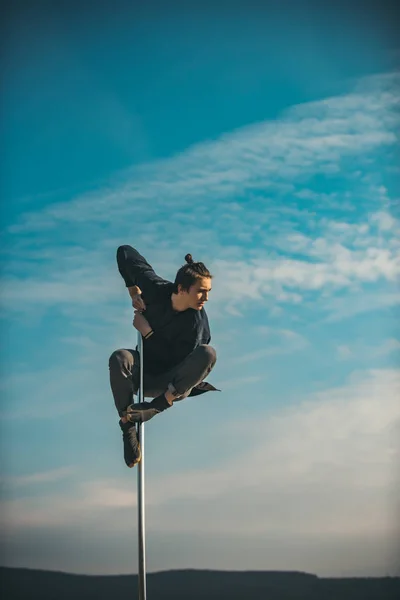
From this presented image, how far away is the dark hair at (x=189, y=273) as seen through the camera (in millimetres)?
7039

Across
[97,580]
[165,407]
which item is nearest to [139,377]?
[165,407]

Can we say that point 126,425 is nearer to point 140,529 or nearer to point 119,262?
point 140,529

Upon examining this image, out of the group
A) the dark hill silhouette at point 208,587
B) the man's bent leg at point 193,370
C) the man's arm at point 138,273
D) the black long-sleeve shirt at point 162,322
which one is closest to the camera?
the man's bent leg at point 193,370

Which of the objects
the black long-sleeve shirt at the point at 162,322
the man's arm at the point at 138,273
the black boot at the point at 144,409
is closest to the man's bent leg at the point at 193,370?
the black boot at the point at 144,409

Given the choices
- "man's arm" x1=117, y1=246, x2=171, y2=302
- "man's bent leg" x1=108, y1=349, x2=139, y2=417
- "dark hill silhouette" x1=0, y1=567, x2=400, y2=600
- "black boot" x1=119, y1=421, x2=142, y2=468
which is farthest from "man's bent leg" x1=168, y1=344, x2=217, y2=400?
"dark hill silhouette" x1=0, y1=567, x2=400, y2=600

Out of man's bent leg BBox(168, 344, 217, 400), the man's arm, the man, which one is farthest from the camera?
the man's arm

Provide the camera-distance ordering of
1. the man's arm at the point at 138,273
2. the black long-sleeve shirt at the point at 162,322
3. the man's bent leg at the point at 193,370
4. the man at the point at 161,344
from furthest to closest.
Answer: the man's arm at the point at 138,273, the black long-sleeve shirt at the point at 162,322, the man at the point at 161,344, the man's bent leg at the point at 193,370

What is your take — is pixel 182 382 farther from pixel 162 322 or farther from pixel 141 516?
pixel 141 516

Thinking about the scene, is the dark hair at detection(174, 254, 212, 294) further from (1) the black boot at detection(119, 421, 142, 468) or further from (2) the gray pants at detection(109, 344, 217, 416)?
(1) the black boot at detection(119, 421, 142, 468)

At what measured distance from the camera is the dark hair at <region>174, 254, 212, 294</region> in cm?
704

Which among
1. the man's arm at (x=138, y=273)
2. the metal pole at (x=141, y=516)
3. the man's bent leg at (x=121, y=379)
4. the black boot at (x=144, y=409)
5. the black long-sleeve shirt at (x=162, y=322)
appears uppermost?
the man's arm at (x=138, y=273)

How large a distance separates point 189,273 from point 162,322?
1.66ft

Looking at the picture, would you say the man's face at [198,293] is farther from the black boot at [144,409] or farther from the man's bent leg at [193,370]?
the black boot at [144,409]

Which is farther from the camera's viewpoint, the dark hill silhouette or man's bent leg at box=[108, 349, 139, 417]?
the dark hill silhouette
